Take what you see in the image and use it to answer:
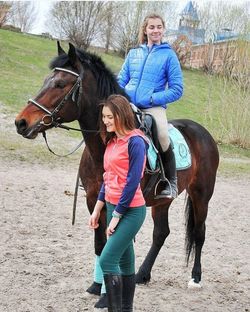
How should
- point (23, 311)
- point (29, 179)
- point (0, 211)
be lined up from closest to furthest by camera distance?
point (23, 311) < point (0, 211) < point (29, 179)

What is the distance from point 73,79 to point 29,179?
540cm

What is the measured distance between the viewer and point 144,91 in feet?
11.7

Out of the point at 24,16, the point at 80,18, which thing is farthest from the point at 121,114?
the point at 24,16

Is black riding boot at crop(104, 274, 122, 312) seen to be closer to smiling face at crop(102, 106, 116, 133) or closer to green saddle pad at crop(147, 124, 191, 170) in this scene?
smiling face at crop(102, 106, 116, 133)

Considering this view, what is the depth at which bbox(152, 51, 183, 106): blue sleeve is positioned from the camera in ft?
11.6

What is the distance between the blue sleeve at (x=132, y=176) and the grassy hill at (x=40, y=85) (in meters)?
10.3

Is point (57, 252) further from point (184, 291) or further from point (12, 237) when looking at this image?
point (184, 291)

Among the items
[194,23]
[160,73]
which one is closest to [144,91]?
[160,73]

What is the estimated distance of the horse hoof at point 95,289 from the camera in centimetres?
368

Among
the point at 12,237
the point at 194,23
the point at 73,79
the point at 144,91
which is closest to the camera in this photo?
the point at 73,79

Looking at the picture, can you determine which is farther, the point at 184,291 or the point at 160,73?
the point at 184,291

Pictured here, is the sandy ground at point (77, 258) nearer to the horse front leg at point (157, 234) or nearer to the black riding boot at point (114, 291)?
the horse front leg at point (157, 234)

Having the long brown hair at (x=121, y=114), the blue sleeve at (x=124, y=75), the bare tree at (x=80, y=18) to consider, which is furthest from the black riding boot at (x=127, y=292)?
the bare tree at (x=80, y=18)

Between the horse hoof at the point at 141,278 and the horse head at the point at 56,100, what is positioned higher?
the horse head at the point at 56,100
